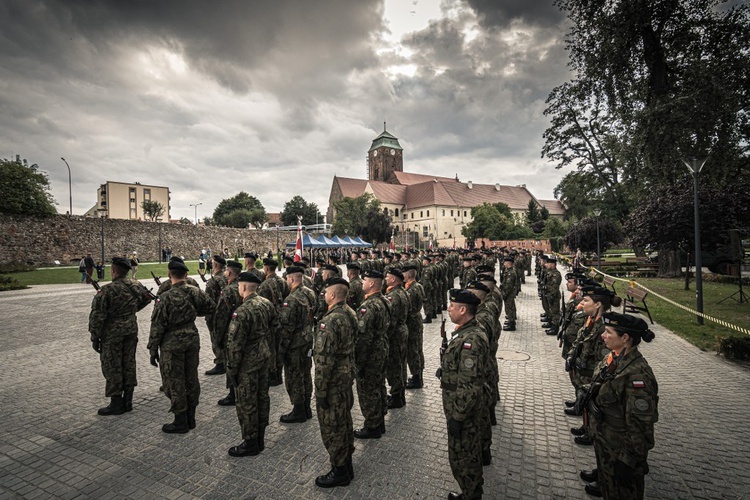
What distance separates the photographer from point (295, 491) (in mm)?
3787

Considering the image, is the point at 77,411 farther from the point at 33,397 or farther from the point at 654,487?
the point at 654,487

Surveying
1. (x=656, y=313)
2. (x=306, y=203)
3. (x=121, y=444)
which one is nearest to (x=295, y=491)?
(x=121, y=444)

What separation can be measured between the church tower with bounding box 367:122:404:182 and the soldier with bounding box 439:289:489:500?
10488cm

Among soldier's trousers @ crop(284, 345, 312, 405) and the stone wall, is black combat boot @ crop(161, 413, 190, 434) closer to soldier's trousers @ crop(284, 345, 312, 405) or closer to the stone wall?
soldier's trousers @ crop(284, 345, 312, 405)

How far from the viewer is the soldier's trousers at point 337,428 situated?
3939 millimetres

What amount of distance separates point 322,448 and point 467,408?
2372mm

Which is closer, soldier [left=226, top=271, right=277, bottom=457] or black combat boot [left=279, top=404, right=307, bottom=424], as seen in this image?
soldier [left=226, top=271, right=277, bottom=457]

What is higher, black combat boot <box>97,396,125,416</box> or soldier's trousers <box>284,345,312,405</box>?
soldier's trousers <box>284,345,312,405</box>

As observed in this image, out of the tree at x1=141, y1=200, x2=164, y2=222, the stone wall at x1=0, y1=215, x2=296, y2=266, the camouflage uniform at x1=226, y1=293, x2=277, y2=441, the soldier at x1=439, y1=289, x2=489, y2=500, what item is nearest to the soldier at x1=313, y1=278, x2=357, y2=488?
the camouflage uniform at x1=226, y1=293, x2=277, y2=441

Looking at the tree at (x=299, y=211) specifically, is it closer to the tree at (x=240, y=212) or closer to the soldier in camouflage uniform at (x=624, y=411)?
the tree at (x=240, y=212)

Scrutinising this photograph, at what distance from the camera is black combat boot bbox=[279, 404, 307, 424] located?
536 cm

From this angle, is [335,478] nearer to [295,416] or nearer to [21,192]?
[295,416]

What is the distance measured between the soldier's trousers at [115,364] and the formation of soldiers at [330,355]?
0.02 metres

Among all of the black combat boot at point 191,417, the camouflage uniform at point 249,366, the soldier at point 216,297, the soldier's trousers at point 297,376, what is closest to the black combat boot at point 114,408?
the black combat boot at point 191,417
